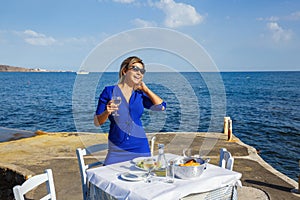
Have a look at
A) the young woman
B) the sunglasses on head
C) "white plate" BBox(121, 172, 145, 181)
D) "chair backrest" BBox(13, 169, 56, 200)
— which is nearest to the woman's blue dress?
the young woman

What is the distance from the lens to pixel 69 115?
25.8 metres

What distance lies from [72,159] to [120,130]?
3.92 metres

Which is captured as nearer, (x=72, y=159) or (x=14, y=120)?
(x=72, y=159)

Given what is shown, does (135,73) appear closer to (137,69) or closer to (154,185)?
(137,69)

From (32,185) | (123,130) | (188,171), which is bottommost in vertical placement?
(32,185)

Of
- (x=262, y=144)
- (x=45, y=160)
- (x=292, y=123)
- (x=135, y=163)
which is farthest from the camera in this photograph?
(x=292, y=123)

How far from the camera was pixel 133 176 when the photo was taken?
257cm

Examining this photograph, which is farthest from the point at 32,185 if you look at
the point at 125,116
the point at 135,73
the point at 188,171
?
the point at 135,73

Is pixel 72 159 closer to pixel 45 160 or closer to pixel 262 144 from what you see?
pixel 45 160

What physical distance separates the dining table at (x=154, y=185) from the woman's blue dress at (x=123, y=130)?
0.77 feet

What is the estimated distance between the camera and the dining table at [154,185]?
89.7 inches

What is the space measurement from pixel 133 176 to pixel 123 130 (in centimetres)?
66

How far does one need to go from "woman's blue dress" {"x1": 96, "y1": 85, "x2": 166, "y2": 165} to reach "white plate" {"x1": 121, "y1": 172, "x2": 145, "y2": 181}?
517 millimetres

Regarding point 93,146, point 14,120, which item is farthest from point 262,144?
point 14,120
